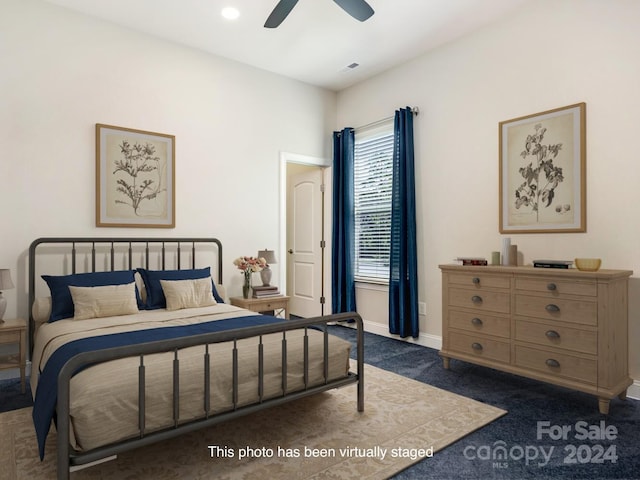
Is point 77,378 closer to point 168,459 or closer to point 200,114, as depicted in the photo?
point 168,459

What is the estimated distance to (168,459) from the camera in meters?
2.10

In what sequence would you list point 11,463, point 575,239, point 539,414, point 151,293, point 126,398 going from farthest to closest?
1. point 151,293
2. point 575,239
3. point 539,414
4. point 11,463
5. point 126,398

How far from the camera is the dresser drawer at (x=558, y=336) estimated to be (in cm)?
276

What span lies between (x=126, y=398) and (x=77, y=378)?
0.26 metres

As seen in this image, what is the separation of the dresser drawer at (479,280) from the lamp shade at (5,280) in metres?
3.62

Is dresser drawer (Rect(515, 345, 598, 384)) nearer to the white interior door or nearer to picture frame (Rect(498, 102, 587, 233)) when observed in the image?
picture frame (Rect(498, 102, 587, 233))

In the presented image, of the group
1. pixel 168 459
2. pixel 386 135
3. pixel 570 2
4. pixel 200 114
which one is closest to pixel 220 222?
pixel 200 114

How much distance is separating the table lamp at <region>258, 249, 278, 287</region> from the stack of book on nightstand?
0.07 meters

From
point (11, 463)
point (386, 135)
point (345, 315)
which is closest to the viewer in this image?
point (11, 463)

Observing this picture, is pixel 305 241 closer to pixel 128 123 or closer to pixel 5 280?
pixel 128 123

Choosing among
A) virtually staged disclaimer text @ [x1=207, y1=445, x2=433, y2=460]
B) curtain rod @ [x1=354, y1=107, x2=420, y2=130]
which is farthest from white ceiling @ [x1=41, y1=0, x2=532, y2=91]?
virtually staged disclaimer text @ [x1=207, y1=445, x2=433, y2=460]

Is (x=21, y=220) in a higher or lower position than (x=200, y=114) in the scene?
lower

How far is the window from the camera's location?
195 inches

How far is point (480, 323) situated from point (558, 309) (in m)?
0.64
